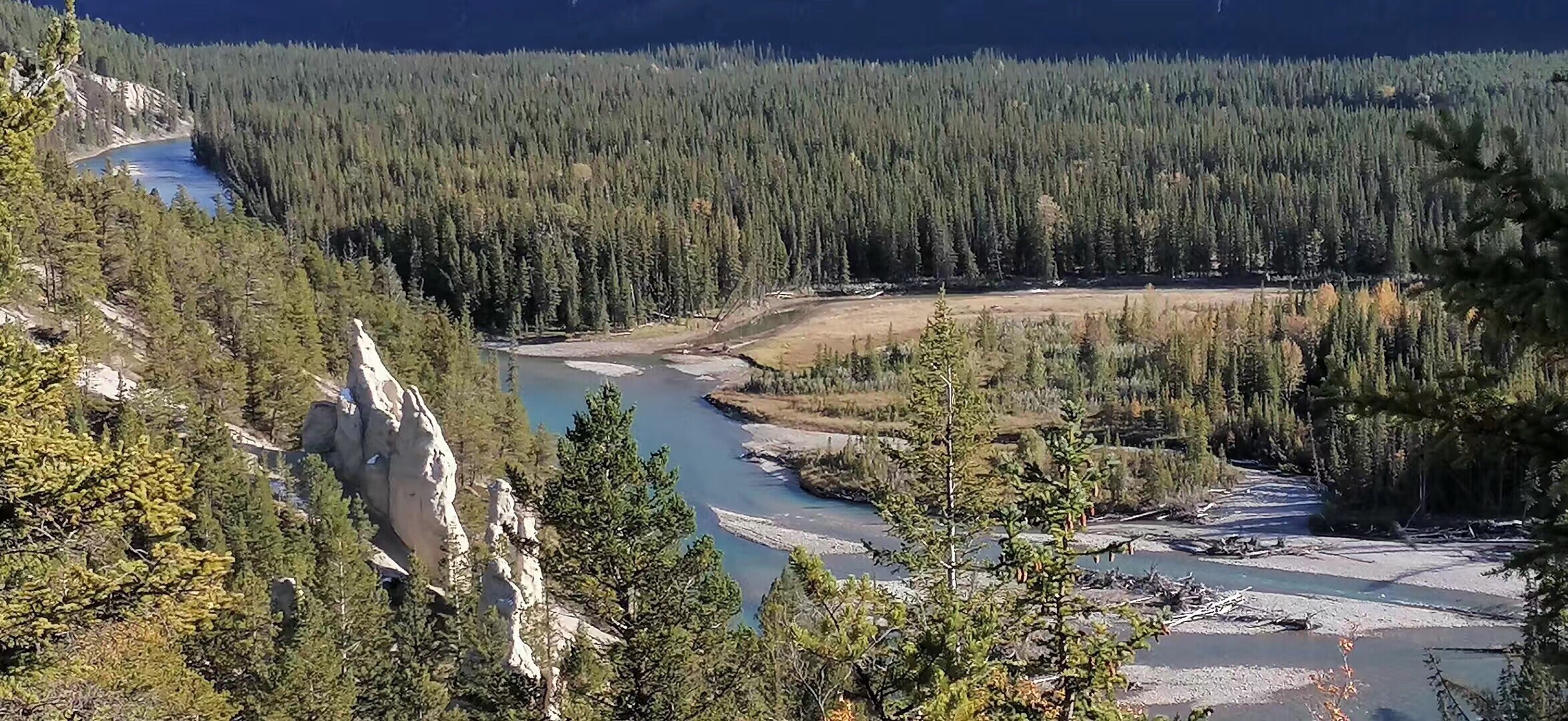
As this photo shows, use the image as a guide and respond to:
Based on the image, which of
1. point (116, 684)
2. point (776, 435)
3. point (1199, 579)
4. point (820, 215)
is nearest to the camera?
point (116, 684)

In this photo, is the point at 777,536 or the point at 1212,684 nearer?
the point at 1212,684

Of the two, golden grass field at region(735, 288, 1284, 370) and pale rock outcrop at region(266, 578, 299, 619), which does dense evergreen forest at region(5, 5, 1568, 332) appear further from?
pale rock outcrop at region(266, 578, 299, 619)

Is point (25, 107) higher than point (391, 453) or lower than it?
higher

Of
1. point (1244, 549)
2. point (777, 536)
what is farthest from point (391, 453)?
point (1244, 549)

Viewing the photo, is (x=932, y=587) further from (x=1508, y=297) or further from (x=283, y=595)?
(x=283, y=595)

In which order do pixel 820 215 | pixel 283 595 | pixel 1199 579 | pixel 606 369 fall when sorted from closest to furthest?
pixel 283 595, pixel 1199 579, pixel 606 369, pixel 820 215

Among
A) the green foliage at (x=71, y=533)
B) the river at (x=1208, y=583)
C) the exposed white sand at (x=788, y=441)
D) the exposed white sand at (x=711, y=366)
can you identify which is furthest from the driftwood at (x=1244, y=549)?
the green foliage at (x=71, y=533)

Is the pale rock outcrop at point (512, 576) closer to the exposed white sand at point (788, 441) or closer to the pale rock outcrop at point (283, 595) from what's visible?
the pale rock outcrop at point (283, 595)
